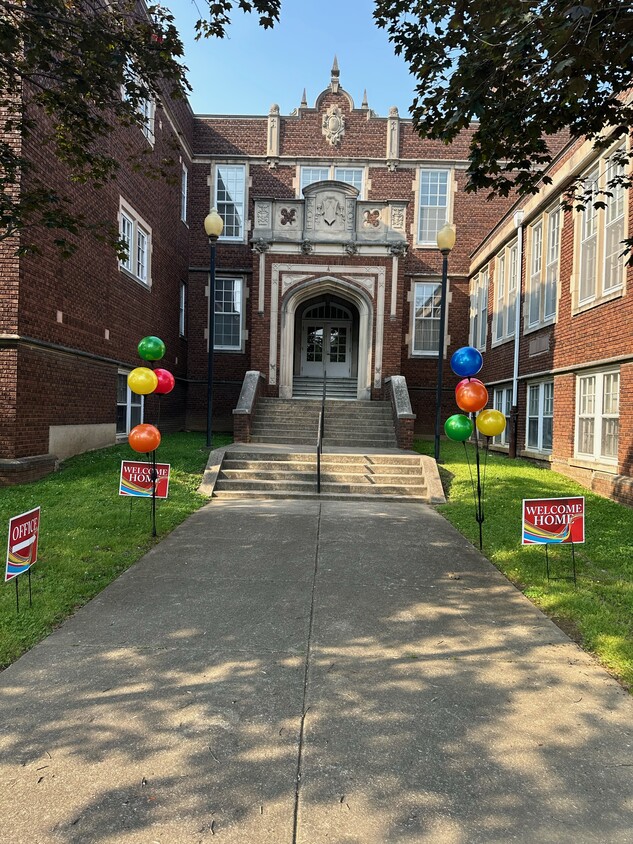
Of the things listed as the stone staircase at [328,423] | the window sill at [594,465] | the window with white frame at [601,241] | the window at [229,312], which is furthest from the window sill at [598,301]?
the window at [229,312]

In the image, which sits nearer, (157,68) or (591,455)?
(157,68)

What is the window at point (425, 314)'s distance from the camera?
19844 mm

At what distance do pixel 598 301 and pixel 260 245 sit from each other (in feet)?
33.0

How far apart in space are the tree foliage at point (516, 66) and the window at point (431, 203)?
14743 millimetres

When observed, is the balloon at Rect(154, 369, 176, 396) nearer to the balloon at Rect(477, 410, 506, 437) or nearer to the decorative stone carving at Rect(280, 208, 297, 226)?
the balloon at Rect(477, 410, 506, 437)

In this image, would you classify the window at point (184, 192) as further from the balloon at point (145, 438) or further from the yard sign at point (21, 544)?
the yard sign at point (21, 544)

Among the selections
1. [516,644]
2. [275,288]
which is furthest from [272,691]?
[275,288]

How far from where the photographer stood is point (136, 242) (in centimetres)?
1481

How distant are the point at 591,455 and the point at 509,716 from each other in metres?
8.54

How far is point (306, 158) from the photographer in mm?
20078

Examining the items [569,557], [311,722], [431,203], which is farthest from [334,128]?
[311,722]

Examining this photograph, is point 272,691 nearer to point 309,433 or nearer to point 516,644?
point 516,644

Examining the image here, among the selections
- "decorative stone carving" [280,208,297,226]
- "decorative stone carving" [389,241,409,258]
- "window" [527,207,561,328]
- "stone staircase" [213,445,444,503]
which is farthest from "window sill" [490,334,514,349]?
"decorative stone carving" [280,208,297,226]

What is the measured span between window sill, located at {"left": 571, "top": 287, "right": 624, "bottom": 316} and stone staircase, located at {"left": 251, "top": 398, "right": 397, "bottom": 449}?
5027 millimetres
